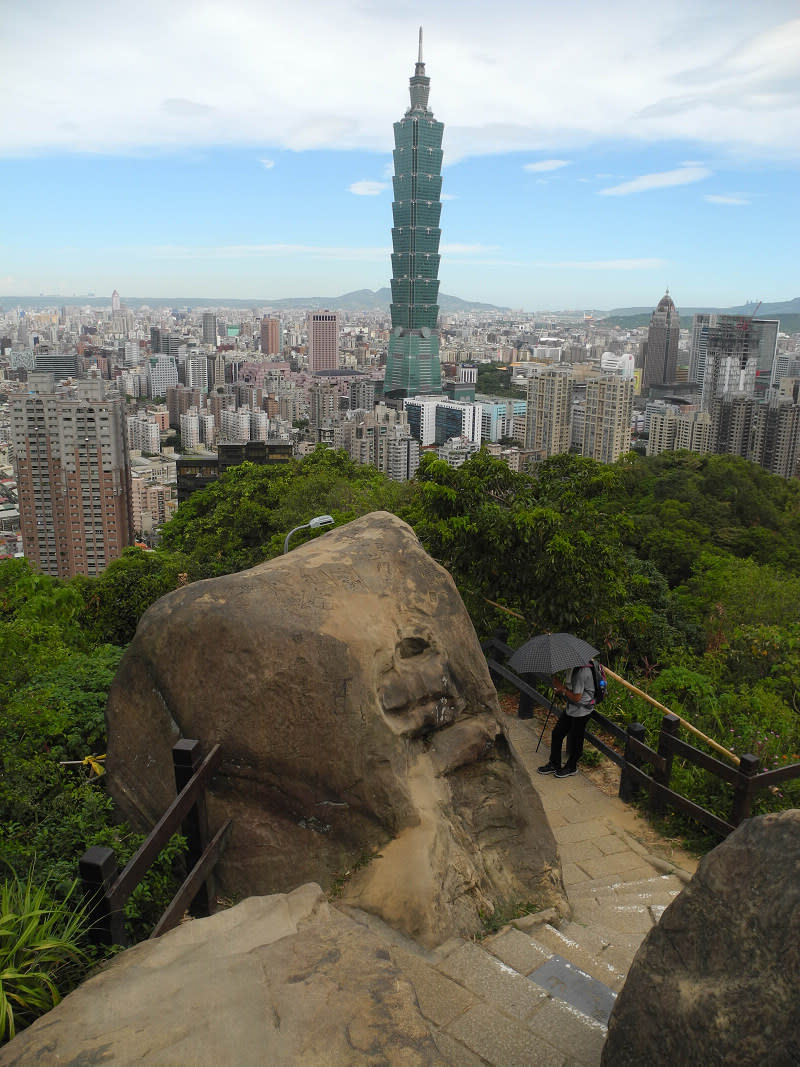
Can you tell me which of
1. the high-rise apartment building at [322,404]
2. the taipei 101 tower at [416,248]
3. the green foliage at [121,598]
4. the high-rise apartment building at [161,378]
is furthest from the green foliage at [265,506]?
the high-rise apartment building at [161,378]

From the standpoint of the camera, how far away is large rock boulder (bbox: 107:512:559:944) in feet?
12.4

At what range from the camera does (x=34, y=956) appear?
2.70 meters

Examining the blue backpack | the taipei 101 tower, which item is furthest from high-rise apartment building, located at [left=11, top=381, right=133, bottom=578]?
the taipei 101 tower

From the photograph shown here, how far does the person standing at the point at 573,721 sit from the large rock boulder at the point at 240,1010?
311cm

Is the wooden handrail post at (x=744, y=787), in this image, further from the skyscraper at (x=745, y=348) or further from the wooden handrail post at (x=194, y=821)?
the skyscraper at (x=745, y=348)

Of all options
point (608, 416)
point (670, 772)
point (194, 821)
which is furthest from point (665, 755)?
point (608, 416)

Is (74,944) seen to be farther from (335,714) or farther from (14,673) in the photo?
(14,673)

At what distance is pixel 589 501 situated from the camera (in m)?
7.93

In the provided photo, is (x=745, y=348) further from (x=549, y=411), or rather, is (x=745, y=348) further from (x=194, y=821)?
(x=194, y=821)

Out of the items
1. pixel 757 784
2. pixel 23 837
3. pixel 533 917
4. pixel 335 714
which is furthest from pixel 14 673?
pixel 757 784

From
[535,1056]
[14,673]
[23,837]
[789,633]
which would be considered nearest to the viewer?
[535,1056]

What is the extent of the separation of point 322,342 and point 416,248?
5796 cm

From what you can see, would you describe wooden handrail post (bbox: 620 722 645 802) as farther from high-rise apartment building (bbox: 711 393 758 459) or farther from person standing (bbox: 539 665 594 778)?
high-rise apartment building (bbox: 711 393 758 459)

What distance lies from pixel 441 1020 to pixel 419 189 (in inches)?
5139
